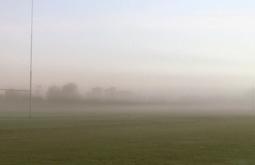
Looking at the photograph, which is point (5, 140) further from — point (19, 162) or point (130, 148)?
point (19, 162)

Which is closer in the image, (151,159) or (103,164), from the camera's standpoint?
(103,164)

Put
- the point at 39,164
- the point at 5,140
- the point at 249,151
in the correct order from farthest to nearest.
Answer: the point at 5,140
the point at 249,151
the point at 39,164

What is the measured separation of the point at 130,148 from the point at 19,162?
7997mm

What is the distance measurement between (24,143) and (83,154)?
6953 mm

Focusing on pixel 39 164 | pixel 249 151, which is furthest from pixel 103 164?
pixel 249 151

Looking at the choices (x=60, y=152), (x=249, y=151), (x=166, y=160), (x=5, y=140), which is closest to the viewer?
(x=166, y=160)

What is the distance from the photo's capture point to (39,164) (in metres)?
20.5

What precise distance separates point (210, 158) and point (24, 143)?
1174 centimetres

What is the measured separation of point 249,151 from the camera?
26734 mm

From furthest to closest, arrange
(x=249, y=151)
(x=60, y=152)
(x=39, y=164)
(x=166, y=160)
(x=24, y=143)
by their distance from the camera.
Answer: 1. (x=24, y=143)
2. (x=249, y=151)
3. (x=60, y=152)
4. (x=166, y=160)
5. (x=39, y=164)

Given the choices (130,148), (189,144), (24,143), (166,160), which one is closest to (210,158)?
(166,160)

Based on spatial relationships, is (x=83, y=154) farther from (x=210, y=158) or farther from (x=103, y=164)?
(x=210, y=158)

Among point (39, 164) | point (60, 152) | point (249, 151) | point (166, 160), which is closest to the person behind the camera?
point (39, 164)

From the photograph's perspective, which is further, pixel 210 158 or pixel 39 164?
pixel 210 158
